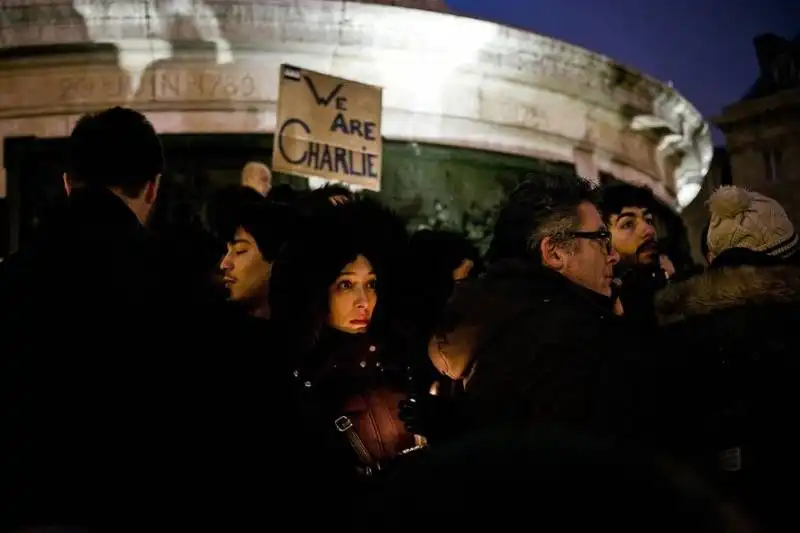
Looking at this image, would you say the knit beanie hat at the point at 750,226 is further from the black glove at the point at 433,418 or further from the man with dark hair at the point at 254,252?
the man with dark hair at the point at 254,252

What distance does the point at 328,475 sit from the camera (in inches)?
105

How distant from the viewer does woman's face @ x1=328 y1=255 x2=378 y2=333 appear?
4301 millimetres

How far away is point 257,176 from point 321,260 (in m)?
3.67

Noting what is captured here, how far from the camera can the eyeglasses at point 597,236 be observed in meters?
3.53

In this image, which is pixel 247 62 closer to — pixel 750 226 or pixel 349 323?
pixel 349 323

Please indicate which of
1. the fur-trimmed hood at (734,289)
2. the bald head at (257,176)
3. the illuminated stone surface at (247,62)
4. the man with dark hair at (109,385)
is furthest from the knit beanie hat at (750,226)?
the illuminated stone surface at (247,62)

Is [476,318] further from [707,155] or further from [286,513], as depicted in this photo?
[707,155]

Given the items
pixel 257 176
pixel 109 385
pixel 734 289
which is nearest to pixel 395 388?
pixel 734 289

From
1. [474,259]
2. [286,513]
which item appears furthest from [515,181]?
[286,513]

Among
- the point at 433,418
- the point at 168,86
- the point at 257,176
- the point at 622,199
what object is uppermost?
the point at 168,86

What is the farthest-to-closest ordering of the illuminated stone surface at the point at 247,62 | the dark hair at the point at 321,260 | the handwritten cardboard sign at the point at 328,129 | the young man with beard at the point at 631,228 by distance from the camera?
the illuminated stone surface at the point at 247,62
the handwritten cardboard sign at the point at 328,129
the young man with beard at the point at 631,228
the dark hair at the point at 321,260

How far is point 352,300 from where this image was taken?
4.32 metres

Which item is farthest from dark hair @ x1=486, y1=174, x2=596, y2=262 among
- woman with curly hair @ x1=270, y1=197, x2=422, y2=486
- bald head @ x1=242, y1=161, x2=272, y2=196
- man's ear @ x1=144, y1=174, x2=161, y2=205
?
bald head @ x1=242, y1=161, x2=272, y2=196

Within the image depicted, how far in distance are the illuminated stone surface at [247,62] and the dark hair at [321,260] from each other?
411 centimetres
